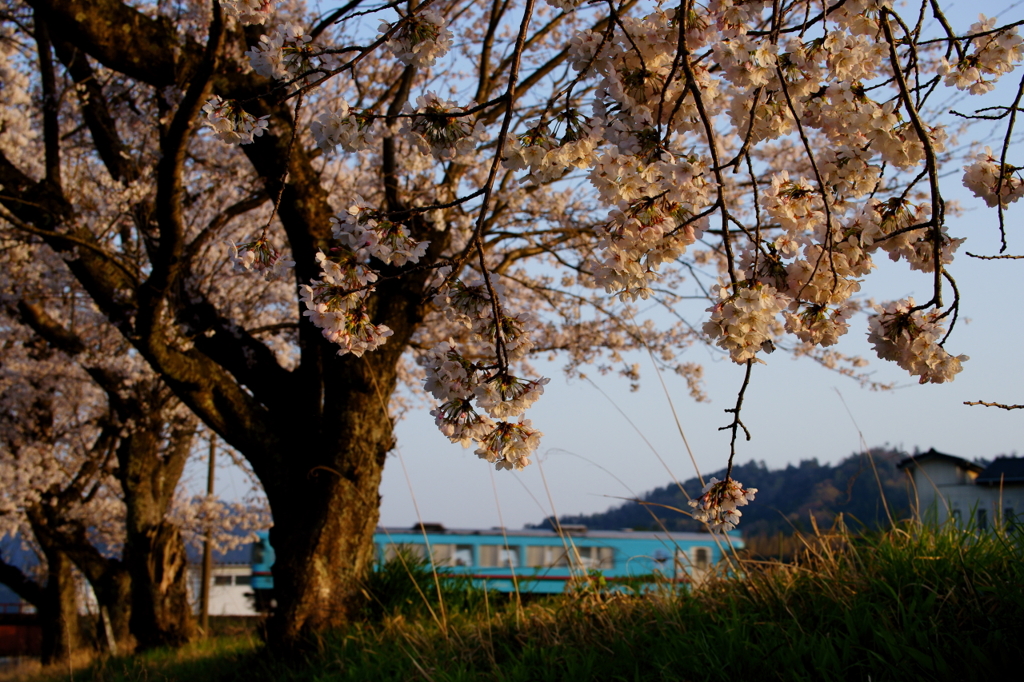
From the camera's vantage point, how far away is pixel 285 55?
2170 mm

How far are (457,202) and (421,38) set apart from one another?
63cm

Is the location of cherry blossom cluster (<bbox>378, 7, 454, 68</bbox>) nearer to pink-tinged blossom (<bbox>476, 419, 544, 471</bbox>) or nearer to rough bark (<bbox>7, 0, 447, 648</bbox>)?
pink-tinged blossom (<bbox>476, 419, 544, 471</bbox>)

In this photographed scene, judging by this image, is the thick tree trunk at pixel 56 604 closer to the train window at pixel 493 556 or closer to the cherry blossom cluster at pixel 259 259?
the train window at pixel 493 556

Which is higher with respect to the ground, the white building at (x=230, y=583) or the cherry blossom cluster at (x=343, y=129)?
the cherry blossom cluster at (x=343, y=129)

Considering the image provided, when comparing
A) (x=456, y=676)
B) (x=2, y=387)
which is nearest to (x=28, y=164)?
(x=2, y=387)

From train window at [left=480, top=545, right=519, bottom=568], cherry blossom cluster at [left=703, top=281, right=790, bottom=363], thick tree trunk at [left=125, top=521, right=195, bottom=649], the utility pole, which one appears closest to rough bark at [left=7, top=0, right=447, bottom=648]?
cherry blossom cluster at [left=703, top=281, right=790, bottom=363]

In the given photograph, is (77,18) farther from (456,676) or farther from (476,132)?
(456,676)

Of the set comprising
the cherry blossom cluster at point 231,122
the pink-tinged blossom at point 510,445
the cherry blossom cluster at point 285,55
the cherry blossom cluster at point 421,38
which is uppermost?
the cherry blossom cluster at point 285,55

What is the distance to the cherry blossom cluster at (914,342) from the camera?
1747 millimetres

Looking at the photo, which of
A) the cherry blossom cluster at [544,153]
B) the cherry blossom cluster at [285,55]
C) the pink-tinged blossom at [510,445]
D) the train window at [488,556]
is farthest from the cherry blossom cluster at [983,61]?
the train window at [488,556]

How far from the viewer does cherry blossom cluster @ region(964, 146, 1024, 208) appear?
1.89 m

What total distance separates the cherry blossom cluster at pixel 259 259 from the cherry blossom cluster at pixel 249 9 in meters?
0.62

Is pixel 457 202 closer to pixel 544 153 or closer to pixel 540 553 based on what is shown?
pixel 544 153

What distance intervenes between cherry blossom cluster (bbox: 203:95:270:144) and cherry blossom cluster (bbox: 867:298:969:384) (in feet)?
5.70
